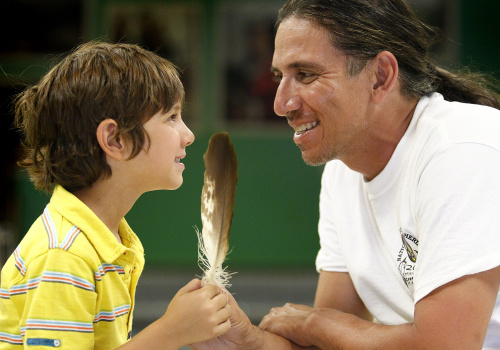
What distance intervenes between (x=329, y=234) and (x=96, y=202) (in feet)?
2.57

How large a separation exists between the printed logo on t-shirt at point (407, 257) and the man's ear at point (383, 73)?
0.37m

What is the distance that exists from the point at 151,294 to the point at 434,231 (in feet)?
13.6

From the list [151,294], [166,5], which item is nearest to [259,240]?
[151,294]

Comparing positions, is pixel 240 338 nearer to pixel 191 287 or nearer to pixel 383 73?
pixel 191 287

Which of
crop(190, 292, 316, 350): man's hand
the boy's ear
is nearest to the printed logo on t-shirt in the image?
crop(190, 292, 316, 350): man's hand

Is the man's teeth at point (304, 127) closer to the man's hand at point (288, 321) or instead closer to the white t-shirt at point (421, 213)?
the white t-shirt at point (421, 213)

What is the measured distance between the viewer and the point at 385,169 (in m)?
1.73

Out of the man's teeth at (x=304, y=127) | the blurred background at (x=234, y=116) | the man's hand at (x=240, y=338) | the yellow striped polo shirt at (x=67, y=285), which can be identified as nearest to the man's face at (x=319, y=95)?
the man's teeth at (x=304, y=127)

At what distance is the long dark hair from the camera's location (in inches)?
67.2

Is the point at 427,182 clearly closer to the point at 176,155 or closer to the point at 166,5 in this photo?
the point at 176,155

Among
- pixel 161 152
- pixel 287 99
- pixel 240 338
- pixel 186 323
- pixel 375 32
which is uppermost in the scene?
pixel 375 32

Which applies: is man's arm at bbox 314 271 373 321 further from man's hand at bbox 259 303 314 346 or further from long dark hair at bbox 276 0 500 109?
long dark hair at bbox 276 0 500 109

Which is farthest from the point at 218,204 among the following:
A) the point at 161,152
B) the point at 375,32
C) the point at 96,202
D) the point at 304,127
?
the point at 375,32

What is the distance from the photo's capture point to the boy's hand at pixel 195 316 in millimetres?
1341
